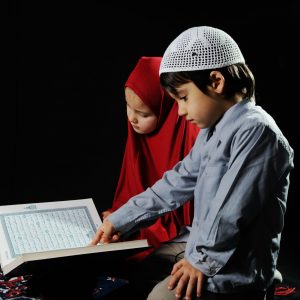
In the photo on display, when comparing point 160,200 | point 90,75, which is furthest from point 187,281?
point 90,75

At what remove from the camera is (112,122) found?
101 inches

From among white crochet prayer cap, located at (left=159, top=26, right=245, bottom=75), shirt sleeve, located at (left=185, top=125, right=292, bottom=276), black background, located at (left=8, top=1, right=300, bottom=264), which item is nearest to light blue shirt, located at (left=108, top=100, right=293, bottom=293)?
shirt sleeve, located at (left=185, top=125, right=292, bottom=276)

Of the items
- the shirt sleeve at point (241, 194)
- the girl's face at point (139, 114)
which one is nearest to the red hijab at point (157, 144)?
the girl's face at point (139, 114)

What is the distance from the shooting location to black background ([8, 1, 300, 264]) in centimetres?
240

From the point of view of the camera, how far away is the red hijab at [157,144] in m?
1.66

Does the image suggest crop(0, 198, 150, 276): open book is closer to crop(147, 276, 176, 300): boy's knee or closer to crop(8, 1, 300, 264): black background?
crop(147, 276, 176, 300): boy's knee

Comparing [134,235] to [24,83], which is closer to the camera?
[134,235]

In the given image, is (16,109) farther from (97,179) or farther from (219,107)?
(219,107)

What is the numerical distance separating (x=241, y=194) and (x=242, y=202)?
0.02m

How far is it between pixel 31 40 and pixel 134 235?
1068mm

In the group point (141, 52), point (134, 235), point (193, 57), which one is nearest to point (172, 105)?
point (134, 235)

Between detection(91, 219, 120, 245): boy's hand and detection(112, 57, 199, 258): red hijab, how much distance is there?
0.68ft

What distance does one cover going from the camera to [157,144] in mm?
1734

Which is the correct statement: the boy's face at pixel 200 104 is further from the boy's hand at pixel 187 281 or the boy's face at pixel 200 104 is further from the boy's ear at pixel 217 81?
the boy's hand at pixel 187 281
